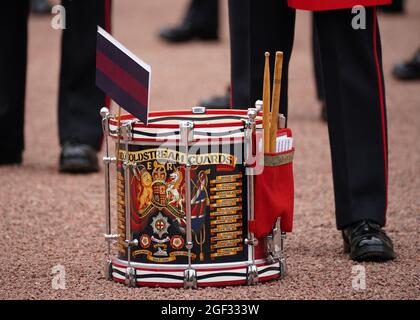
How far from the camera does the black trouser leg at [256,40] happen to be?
12.8 feet

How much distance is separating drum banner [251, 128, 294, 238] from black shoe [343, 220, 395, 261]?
0.36m

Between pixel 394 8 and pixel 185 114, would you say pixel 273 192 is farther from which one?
pixel 394 8

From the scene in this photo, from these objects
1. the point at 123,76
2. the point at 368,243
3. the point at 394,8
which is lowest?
the point at 368,243

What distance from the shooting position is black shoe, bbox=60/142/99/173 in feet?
17.7

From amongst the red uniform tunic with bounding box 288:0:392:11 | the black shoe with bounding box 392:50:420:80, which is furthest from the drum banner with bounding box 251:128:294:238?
the black shoe with bounding box 392:50:420:80

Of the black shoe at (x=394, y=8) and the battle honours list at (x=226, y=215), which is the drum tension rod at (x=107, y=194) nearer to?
the battle honours list at (x=226, y=215)

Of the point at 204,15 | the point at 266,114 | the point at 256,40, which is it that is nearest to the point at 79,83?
the point at 256,40

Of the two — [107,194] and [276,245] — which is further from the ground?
[107,194]

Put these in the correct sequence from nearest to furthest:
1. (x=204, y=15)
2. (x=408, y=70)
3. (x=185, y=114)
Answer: (x=185, y=114), (x=408, y=70), (x=204, y=15)

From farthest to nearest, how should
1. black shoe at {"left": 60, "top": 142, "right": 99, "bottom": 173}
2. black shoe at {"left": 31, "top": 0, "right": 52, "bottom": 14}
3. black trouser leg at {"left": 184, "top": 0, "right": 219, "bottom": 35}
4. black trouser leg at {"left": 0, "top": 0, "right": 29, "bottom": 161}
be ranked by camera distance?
black shoe at {"left": 31, "top": 0, "right": 52, "bottom": 14} < black trouser leg at {"left": 184, "top": 0, "right": 219, "bottom": 35} < black trouser leg at {"left": 0, "top": 0, "right": 29, "bottom": 161} < black shoe at {"left": 60, "top": 142, "right": 99, "bottom": 173}

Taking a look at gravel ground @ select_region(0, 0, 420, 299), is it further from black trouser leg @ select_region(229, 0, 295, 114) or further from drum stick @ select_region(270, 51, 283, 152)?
black trouser leg @ select_region(229, 0, 295, 114)

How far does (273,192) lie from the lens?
346cm

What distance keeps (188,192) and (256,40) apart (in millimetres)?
789
